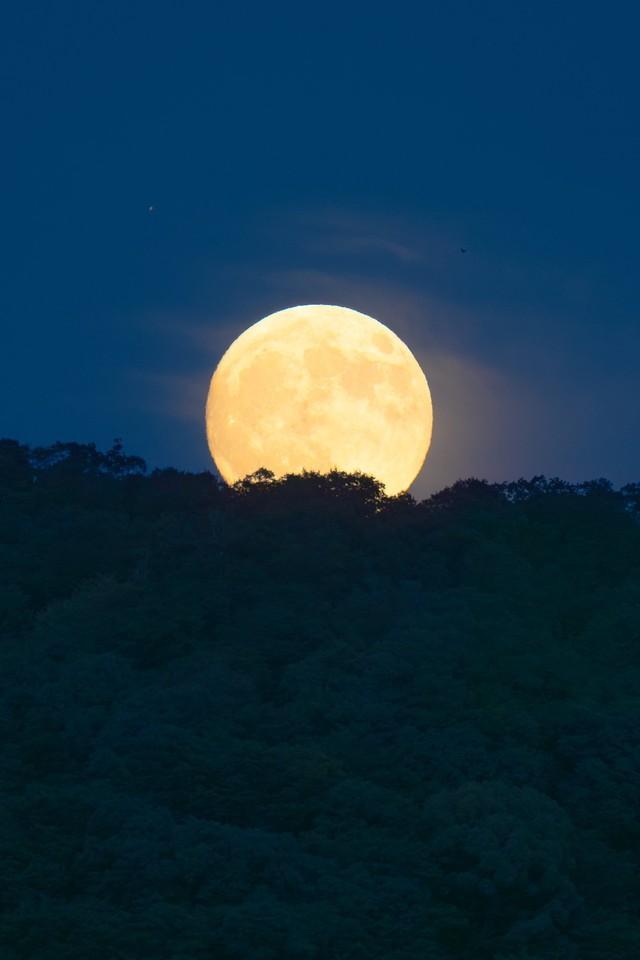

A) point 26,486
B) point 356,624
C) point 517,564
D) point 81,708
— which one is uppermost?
point 26,486

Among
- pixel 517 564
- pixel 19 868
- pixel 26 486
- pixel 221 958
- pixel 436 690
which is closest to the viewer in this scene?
pixel 221 958

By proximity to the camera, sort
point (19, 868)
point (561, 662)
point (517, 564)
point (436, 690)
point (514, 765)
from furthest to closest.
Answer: point (517, 564)
point (561, 662)
point (436, 690)
point (514, 765)
point (19, 868)

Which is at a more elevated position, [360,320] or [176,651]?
[360,320]

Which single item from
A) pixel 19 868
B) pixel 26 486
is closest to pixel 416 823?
pixel 19 868

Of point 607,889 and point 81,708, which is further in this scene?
point 81,708

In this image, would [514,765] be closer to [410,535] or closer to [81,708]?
[81,708]

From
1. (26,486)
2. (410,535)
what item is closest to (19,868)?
(410,535)

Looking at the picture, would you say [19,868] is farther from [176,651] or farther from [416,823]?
[176,651]
